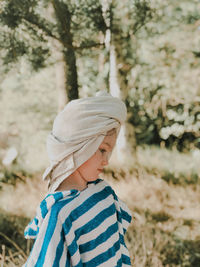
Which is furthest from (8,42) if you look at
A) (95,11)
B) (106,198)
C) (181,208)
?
(181,208)

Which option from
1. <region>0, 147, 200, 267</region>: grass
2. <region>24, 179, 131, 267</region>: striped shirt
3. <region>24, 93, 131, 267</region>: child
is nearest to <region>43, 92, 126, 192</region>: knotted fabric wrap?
<region>24, 93, 131, 267</region>: child

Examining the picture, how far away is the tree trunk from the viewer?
6.97 feet

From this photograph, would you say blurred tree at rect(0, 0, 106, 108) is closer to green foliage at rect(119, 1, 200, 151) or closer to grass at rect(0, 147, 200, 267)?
grass at rect(0, 147, 200, 267)

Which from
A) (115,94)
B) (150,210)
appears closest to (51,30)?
(150,210)

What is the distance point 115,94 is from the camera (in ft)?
18.6

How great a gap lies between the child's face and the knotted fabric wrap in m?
0.04

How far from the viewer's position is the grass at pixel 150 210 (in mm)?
3182

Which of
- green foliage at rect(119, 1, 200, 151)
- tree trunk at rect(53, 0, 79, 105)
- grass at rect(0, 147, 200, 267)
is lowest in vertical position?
grass at rect(0, 147, 200, 267)

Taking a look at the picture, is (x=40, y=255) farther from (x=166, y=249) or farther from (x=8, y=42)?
(x=166, y=249)

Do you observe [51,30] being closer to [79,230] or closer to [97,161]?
[97,161]

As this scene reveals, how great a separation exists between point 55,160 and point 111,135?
266 mm

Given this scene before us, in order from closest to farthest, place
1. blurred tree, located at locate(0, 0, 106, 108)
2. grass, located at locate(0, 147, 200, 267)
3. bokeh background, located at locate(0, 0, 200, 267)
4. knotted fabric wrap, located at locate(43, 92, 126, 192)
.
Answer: knotted fabric wrap, located at locate(43, 92, 126, 192) → blurred tree, located at locate(0, 0, 106, 108) → bokeh background, located at locate(0, 0, 200, 267) → grass, located at locate(0, 147, 200, 267)

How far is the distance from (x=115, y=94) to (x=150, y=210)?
219cm

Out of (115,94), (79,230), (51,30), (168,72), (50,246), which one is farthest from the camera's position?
(168,72)
